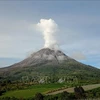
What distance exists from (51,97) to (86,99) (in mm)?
10002

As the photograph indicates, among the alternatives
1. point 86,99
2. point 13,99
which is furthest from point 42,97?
point 86,99

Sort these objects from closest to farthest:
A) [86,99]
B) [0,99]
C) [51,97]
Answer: [86,99], [51,97], [0,99]

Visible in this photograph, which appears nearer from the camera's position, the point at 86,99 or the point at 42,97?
the point at 86,99

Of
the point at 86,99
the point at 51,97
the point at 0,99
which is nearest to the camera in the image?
the point at 86,99

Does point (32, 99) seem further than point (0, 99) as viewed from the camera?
No

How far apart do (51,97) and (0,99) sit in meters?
14.3

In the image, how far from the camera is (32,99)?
217 feet

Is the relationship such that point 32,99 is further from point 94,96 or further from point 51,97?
point 94,96

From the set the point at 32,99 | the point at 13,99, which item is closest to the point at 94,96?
the point at 32,99

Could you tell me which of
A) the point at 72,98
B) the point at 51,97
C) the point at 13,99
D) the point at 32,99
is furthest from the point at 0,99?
the point at 72,98

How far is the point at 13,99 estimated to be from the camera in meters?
67.4

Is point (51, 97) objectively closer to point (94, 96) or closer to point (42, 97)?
point (42, 97)

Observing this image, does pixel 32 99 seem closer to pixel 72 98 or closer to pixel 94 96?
pixel 72 98

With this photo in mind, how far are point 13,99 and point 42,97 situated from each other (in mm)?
7552
